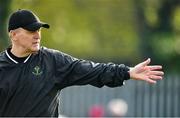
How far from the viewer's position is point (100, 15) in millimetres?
31656

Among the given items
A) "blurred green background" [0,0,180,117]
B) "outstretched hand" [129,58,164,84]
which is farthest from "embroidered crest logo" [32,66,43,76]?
"blurred green background" [0,0,180,117]

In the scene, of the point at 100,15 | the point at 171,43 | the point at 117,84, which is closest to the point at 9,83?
the point at 117,84

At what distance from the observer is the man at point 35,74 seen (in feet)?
28.1

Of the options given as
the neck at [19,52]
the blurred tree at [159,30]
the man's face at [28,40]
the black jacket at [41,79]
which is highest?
the blurred tree at [159,30]

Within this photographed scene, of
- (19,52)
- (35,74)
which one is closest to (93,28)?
(19,52)

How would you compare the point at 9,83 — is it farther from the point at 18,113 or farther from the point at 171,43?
the point at 171,43

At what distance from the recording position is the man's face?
335 inches

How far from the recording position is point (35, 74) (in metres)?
8.59

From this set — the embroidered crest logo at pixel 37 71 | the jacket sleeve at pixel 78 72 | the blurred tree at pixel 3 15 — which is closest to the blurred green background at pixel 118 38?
the blurred tree at pixel 3 15

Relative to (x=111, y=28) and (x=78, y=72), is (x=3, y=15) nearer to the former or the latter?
(x=111, y=28)

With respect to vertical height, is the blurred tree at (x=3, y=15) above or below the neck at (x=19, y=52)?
above

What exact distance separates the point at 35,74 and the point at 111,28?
2355 cm

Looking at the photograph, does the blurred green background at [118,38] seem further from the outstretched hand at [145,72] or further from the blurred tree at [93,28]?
the outstretched hand at [145,72]

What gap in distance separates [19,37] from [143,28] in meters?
17.4
